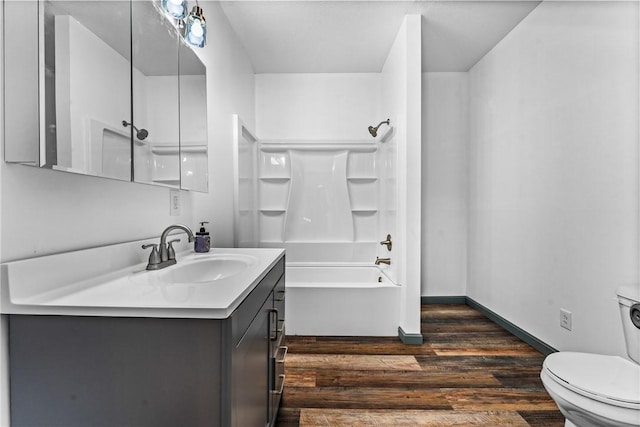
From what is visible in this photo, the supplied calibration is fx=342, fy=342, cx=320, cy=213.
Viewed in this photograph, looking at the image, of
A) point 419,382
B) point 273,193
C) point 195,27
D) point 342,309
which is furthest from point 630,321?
point 273,193

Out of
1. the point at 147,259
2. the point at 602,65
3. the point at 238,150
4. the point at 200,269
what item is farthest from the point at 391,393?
the point at 602,65

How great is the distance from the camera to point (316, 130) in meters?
3.87

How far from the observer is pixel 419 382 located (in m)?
2.05

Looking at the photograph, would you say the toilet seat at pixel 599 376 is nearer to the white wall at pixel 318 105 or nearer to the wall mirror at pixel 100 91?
the wall mirror at pixel 100 91

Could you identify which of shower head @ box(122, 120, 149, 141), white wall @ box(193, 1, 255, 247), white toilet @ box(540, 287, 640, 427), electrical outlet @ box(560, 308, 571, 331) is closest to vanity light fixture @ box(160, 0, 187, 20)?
shower head @ box(122, 120, 149, 141)

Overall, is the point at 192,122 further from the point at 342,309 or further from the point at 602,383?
the point at 602,383

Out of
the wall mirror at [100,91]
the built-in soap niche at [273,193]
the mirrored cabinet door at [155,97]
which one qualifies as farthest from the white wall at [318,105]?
the mirrored cabinet door at [155,97]

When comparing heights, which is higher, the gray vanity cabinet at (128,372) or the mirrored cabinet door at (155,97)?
the mirrored cabinet door at (155,97)

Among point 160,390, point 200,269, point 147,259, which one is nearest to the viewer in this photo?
point 160,390

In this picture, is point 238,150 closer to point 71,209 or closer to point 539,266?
point 71,209

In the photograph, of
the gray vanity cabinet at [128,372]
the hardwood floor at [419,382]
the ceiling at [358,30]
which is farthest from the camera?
the ceiling at [358,30]

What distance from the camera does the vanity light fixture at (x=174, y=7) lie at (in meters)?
1.44

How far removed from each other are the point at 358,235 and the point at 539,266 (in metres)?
1.79

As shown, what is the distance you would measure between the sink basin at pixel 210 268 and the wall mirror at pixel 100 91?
0.38 metres
